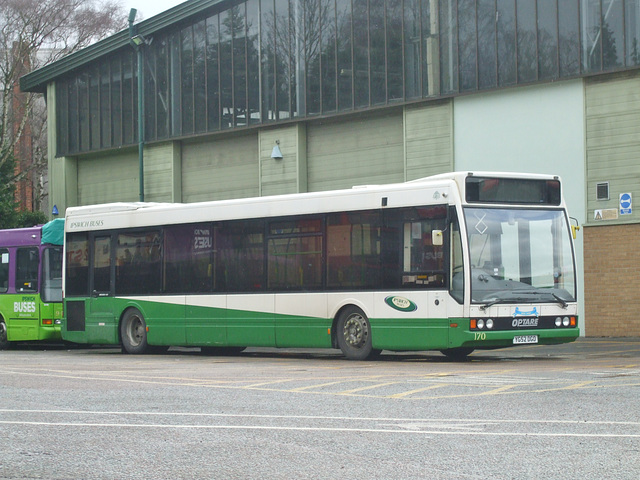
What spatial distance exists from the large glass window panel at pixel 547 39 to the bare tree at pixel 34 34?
85.9 ft

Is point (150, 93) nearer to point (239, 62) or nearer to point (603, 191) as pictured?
point (239, 62)

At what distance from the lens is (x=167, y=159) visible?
37938 mm

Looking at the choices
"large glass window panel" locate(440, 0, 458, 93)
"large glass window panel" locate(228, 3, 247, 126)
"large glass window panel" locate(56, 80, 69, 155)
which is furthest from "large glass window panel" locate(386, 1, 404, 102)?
"large glass window panel" locate(56, 80, 69, 155)

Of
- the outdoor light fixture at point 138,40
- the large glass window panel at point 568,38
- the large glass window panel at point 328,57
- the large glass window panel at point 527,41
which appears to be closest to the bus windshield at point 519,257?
the large glass window panel at point 568,38

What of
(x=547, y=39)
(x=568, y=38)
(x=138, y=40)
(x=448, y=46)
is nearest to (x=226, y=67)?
(x=138, y=40)

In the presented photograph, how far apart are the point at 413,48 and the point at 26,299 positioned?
12.6 m

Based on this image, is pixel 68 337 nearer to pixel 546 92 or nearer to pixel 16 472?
pixel 546 92

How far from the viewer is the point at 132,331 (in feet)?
71.9

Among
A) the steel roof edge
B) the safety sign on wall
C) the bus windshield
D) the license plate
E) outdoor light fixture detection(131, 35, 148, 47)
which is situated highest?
the steel roof edge

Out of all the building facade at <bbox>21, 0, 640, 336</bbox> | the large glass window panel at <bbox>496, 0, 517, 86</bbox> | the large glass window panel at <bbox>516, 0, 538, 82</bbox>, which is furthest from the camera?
the large glass window panel at <bbox>496, 0, 517, 86</bbox>

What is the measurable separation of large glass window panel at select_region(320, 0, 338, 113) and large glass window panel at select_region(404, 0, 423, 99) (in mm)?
2733

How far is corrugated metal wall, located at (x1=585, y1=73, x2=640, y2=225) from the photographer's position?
25656mm

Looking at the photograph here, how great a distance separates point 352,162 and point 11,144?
22.1 metres

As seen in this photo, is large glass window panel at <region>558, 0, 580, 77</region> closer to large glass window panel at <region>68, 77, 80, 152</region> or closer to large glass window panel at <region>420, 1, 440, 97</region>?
large glass window panel at <region>420, 1, 440, 97</region>
